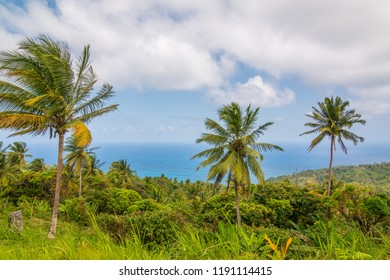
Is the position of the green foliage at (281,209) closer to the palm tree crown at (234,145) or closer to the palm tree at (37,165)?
the palm tree crown at (234,145)

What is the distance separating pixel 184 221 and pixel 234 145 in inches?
313

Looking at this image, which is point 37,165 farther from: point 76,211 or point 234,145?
point 234,145

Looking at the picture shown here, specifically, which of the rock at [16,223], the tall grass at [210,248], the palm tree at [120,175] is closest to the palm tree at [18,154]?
the palm tree at [120,175]

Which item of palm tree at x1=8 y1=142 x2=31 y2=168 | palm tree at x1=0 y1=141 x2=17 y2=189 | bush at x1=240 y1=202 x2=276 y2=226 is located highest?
palm tree at x1=8 y1=142 x2=31 y2=168

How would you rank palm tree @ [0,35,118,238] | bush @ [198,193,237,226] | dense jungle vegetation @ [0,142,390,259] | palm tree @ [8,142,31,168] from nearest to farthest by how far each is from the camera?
dense jungle vegetation @ [0,142,390,259] < palm tree @ [0,35,118,238] < bush @ [198,193,237,226] < palm tree @ [8,142,31,168]

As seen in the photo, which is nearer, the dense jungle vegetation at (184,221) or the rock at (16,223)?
the dense jungle vegetation at (184,221)

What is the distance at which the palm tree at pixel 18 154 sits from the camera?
31.7m

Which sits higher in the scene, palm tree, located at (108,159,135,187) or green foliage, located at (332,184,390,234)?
palm tree, located at (108,159,135,187)

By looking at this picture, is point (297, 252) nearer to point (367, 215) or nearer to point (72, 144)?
point (367, 215)

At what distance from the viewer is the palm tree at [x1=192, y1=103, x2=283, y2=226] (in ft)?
49.7

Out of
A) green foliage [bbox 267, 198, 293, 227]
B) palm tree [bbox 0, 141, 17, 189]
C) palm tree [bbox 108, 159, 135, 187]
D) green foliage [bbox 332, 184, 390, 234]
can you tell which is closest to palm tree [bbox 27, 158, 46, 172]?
palm tree [bbox 0, 141, 17, 189]

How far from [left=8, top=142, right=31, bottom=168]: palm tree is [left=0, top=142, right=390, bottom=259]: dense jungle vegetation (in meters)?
0.16

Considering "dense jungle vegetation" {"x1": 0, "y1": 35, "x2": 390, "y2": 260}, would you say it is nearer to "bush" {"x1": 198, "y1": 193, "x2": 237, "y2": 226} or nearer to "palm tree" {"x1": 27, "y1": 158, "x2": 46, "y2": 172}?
"bush" {"x1": 198, "y1": 193, "x2": 237, "y2": 226}

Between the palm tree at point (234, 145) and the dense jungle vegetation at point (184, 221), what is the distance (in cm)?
265
